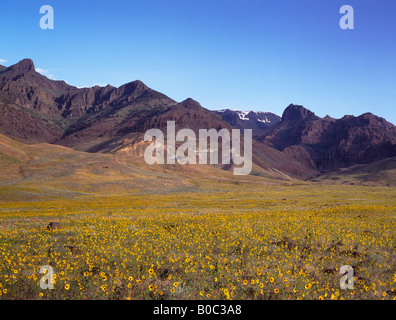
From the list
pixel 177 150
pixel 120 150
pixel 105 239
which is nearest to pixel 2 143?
pixel 120 150

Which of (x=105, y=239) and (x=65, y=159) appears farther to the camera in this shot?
(x=65, y=159)

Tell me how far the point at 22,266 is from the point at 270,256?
385 inches

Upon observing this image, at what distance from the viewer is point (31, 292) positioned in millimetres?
8641

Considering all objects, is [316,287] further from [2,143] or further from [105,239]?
[2,143]

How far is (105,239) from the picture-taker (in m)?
14.6

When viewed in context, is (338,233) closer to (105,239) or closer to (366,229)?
(366,229)
